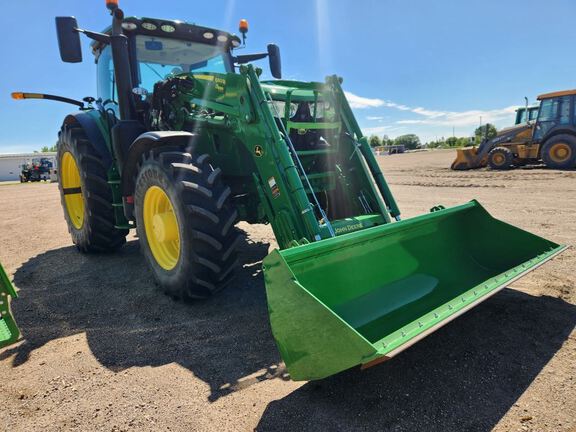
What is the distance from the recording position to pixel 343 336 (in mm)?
1983

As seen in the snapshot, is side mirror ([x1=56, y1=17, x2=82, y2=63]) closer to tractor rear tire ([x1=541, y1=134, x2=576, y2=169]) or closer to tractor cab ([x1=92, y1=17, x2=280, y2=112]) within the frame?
tractor cab ([x1=92, y1=17, x2=280, y2=112])

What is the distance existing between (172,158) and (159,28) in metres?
2.22

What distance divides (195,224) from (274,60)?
3115mm

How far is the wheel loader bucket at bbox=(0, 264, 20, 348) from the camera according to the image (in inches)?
114

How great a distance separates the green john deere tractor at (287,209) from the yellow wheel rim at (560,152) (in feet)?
44.1

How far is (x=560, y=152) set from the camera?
14.7m

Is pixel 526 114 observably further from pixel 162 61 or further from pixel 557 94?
pixel 162 61

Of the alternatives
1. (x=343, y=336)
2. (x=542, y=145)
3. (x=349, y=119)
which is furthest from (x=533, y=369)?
(x=542, y=145)

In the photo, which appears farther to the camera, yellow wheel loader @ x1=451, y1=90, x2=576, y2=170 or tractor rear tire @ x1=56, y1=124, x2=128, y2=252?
yellow wheel loader @ x1=451, y1=90, x2=576, y2=170

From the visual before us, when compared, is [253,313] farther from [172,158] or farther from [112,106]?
[112,106]

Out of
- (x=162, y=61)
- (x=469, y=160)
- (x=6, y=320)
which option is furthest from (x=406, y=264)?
(x=469, y=160)

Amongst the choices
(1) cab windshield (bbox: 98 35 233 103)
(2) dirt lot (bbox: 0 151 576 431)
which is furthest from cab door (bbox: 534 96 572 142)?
(1) cab windshield (bbox: 98 35 233 103)

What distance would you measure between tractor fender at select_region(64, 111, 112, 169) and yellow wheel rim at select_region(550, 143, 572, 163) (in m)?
15.3

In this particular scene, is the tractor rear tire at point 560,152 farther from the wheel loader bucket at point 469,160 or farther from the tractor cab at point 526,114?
the wheel loader bucket at point 469,160
